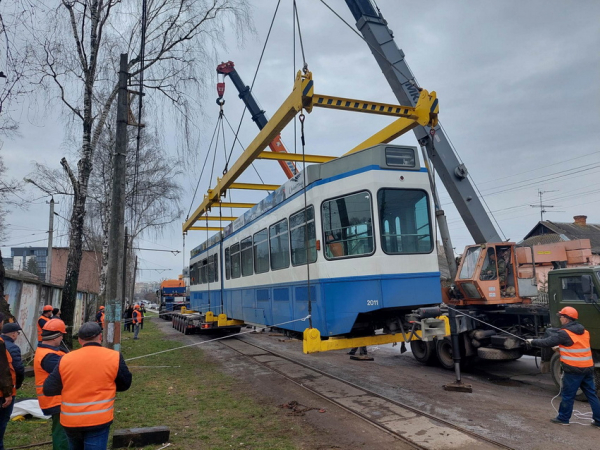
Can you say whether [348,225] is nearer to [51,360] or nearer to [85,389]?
[51,360]

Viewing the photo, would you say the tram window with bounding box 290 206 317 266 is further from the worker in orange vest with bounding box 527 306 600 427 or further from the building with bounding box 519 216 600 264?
the building with bounding box 519 216 600 264

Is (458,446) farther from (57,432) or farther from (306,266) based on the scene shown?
(57,432)

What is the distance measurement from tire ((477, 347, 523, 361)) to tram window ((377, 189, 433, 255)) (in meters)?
3.76

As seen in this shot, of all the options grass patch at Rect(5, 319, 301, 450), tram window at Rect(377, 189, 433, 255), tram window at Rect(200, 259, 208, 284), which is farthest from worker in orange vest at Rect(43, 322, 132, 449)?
tram window at Rect(200, 259, 208, 284)

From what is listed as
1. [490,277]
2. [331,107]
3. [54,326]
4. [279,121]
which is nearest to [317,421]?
[54,326]

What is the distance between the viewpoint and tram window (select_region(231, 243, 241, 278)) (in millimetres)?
12562

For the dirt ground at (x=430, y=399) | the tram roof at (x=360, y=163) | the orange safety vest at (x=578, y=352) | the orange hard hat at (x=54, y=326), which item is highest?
the tram roof at (x=360, y=163)

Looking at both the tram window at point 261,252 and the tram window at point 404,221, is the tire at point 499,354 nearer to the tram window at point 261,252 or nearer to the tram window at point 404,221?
the tram window at point 404,221

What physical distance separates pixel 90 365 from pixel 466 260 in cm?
964

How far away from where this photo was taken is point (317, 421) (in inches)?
260

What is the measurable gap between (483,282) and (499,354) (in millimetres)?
1716

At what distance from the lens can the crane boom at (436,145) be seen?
38.3 feet

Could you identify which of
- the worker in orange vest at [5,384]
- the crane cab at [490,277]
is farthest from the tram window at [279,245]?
the worker in orange vest at [5,384]

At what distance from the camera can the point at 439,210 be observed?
9102 mm
